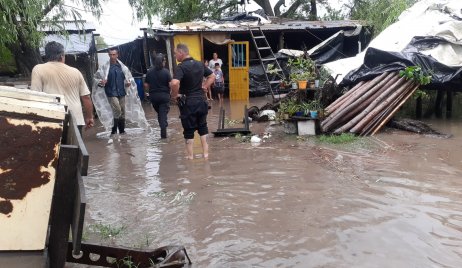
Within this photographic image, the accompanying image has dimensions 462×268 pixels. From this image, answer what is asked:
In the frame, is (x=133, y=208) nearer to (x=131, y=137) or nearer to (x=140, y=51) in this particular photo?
(x=131, y=137)

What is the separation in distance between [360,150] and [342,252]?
4.03 meters

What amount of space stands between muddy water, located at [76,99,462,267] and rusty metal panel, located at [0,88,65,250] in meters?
1.48

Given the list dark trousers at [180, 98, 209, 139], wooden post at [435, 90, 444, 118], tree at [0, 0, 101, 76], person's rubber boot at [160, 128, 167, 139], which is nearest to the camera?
dark trousers at [180, 98, 209, 139]

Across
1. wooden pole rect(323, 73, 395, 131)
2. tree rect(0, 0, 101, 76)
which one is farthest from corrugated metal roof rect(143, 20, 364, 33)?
wooden pole rect(323, 73, 395, 131)

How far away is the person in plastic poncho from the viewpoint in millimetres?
9492

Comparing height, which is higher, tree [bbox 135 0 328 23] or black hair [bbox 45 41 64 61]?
tree [bbox 135 0 328 23]

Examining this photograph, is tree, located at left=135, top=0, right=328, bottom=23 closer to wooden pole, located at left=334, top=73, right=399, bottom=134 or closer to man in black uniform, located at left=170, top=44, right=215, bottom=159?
wooden pole, located at left=334, top=73, right=399, bottom=134

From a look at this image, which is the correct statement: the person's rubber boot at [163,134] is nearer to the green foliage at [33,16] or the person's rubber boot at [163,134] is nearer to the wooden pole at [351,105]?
the green foliage at [33,16]

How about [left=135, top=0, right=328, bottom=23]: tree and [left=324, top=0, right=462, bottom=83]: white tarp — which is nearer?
[left=324, top=0, right=462, bottom=83]: white tarp

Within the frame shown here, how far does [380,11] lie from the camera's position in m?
17.9

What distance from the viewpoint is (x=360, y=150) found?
755 centimetres

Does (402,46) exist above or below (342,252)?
above

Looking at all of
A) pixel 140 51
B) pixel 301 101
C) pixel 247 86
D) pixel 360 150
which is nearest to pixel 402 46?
pixel 301 101

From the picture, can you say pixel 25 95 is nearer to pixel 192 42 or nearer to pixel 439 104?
pixel 439 104
